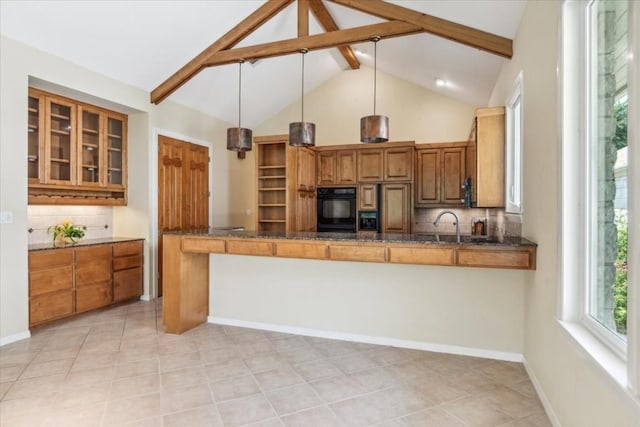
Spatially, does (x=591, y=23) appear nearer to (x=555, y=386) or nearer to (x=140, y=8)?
(x=555, y=386)

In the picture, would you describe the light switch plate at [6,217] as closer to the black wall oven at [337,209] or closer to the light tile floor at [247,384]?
the light tile floor at [247,384]

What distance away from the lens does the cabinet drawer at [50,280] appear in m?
3.56

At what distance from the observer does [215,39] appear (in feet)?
14.7

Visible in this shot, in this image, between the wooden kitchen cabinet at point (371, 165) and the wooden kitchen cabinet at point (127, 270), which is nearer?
the wooden kitchen cabinet at point (127, 270)

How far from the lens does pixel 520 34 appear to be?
2.81 meters

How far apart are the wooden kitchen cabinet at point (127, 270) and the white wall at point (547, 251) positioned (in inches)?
173

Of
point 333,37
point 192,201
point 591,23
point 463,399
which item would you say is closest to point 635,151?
point 591,23

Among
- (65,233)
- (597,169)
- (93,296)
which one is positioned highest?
(597,169)

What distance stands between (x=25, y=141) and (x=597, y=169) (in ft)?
14.7

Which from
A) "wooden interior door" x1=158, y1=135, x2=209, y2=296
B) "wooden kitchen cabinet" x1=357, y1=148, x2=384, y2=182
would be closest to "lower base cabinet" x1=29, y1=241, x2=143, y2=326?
"wooden interior door" x1=158, y1=135, x2=209, y2=296

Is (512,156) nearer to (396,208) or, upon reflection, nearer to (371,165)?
(396,208)

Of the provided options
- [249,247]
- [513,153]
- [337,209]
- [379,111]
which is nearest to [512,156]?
[513,153]

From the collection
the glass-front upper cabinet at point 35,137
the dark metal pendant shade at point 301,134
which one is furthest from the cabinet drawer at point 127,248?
the dark metal pendant shade at point 301,134

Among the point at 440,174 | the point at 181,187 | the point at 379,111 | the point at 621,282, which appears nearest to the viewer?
the point at 621,282
